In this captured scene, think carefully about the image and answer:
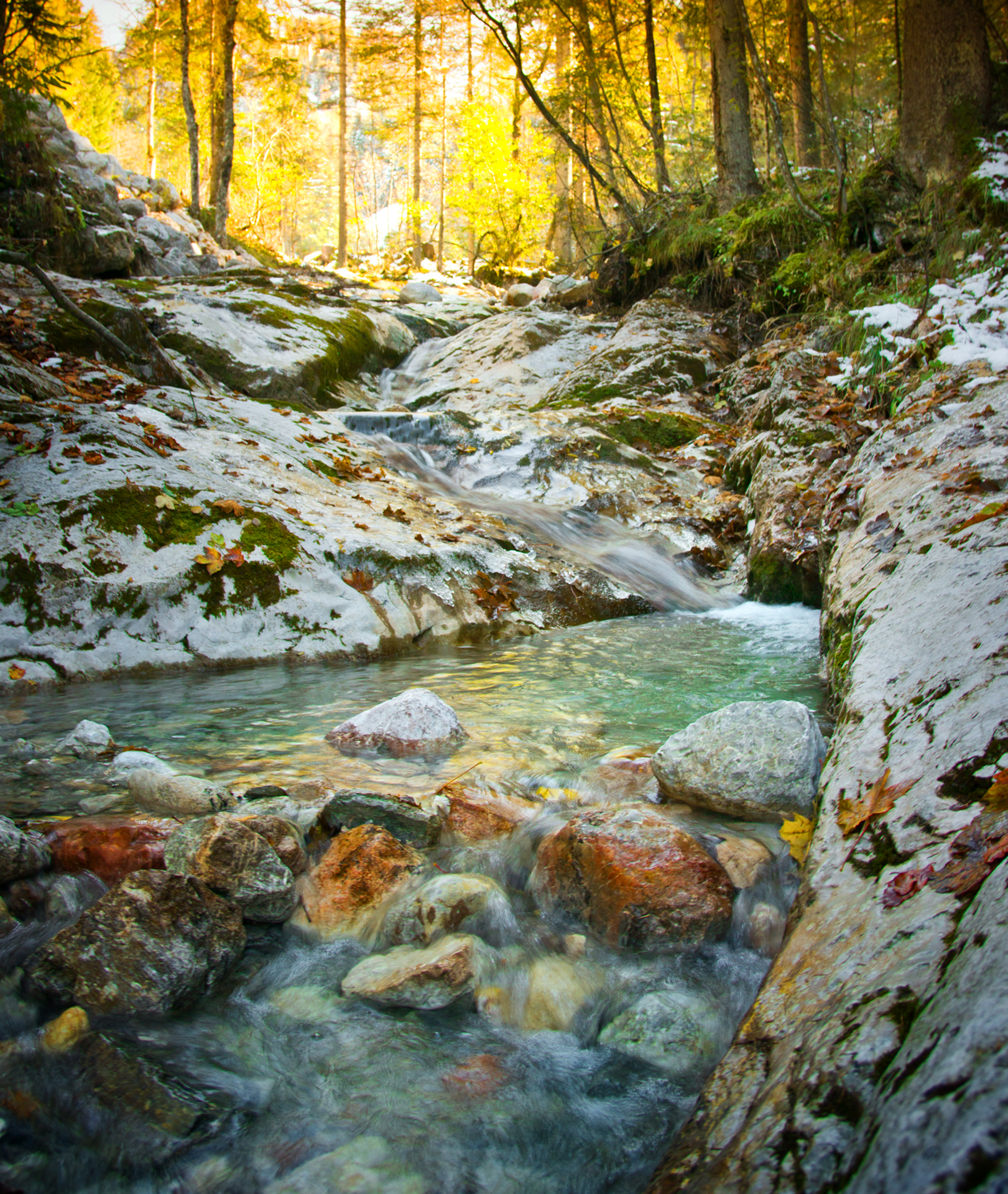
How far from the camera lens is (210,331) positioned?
30.5ft

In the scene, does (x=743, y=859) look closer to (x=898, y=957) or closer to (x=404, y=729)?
(x=898, y=957)

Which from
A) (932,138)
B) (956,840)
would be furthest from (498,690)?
(932,138)

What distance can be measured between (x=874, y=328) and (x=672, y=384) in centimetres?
358

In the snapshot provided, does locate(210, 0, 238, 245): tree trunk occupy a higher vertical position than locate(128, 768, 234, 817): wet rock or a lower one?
higher

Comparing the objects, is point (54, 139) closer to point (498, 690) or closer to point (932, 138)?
point (932, 138)

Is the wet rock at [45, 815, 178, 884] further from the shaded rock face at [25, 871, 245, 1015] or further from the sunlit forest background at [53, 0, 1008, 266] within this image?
the sunlit forest background at [53, 0, 1008, 266]

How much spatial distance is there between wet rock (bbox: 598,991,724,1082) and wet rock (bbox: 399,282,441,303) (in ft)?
61.8

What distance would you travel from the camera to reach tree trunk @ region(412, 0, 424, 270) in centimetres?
2502

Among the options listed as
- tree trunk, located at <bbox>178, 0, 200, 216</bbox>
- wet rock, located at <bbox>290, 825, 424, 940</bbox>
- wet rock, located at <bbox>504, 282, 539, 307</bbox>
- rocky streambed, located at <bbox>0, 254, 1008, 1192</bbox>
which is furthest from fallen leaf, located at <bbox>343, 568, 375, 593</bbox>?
tree trunk, located at <bbox>178, 0, 200, 216</bbox>

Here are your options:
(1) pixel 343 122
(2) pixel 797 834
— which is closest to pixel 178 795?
Result: (2) pixel 797 834

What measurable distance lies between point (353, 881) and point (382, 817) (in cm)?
26

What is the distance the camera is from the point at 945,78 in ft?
26.0

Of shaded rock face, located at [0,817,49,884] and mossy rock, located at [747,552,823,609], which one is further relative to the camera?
mossy rock, located at [747,552,823,609]

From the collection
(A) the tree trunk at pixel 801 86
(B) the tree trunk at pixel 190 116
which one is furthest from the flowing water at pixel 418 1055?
(B) the tree trunk at pixel 190 116
